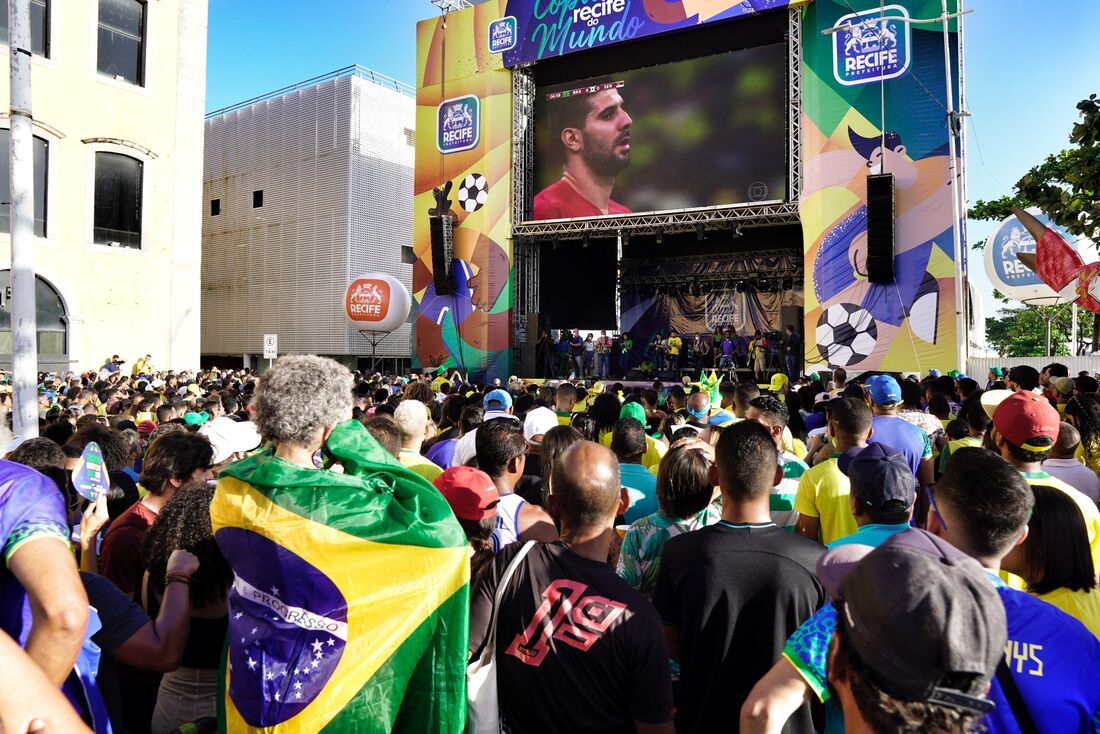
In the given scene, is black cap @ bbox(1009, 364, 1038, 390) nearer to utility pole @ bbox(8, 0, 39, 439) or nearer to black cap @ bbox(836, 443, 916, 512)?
black cap @ bbox(836, 443, 916, 512)

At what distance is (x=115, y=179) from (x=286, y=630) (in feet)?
71.0

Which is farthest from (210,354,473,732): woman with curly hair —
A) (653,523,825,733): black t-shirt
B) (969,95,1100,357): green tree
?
(969,95,1100,357): green tree

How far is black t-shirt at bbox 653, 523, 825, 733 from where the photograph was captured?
211 cm

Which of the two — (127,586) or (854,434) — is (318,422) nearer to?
(127,586)

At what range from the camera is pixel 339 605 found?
1926 millimetres

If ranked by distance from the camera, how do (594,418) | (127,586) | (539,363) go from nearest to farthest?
(127,586) < (594,418) < (539,363)

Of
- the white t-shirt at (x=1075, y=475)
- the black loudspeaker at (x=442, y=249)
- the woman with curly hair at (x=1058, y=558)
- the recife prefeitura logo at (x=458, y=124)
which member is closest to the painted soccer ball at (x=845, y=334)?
the black loudspeaker at (x=442, y=249)

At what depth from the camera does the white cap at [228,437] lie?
12.5 ft

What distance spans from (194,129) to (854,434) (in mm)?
22167

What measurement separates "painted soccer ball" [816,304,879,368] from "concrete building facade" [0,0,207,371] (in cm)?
1727

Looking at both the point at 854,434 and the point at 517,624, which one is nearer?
the point at 517,624

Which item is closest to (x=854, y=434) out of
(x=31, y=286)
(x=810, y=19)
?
(x=31, y=286)

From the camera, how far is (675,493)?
9.27ft

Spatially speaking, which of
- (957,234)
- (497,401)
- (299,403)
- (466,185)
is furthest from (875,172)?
(299,403)
